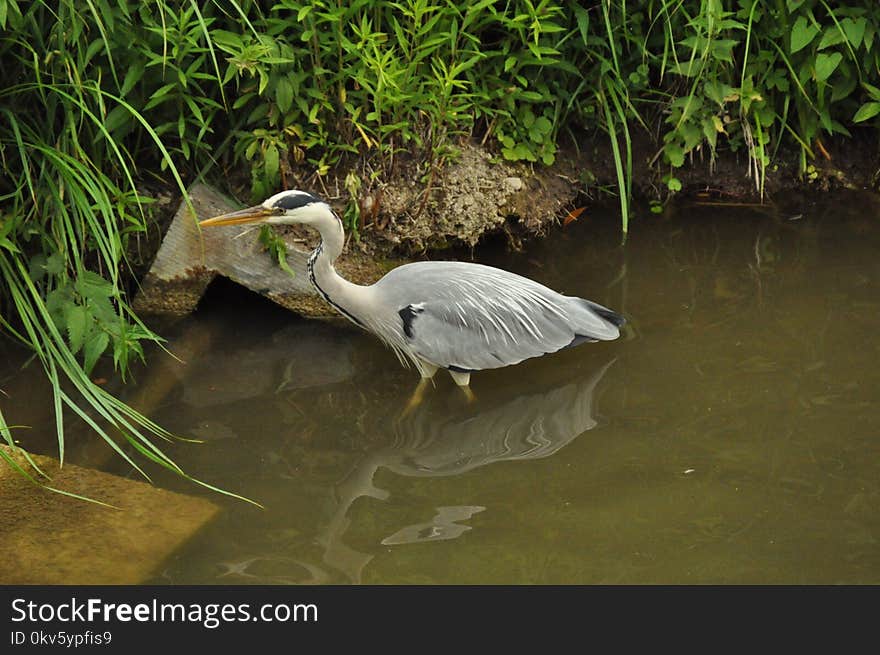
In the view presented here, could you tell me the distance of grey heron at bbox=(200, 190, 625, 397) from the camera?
502cm

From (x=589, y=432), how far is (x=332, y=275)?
3.97ft

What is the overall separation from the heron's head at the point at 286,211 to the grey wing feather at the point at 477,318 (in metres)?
0.41

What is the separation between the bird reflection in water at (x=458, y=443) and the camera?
13.9ft

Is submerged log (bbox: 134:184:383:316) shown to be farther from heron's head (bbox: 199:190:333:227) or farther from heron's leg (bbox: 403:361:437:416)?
heron's leg (bbox: 403:361:437:416)

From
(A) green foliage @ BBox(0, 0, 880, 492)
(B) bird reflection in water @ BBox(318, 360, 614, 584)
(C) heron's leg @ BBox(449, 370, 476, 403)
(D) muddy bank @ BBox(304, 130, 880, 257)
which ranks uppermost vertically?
(A) green foliage @ BBox(0, 0, 880, 492)

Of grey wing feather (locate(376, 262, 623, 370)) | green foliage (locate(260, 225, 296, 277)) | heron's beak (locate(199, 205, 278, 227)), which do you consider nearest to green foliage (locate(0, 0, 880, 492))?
green foliage (locate(260, 225, 296, 277))

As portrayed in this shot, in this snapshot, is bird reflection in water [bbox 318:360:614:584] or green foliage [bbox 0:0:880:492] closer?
bird reflection in water [bbox 318:360:614:584]

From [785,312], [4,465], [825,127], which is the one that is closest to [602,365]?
[785,312]

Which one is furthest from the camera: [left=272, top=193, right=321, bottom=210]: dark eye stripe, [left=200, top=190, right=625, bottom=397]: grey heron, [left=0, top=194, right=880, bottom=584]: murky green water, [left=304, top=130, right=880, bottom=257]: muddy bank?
[left=304, top=130, right=880, bottom=257]: muddy bank

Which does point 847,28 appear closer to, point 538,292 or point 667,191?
point 667,191

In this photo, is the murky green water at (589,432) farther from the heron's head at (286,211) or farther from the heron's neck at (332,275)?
the heron's head at (286,211)

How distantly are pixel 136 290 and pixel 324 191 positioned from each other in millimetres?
961

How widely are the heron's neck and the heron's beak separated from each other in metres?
0.19

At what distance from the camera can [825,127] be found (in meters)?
6.01
